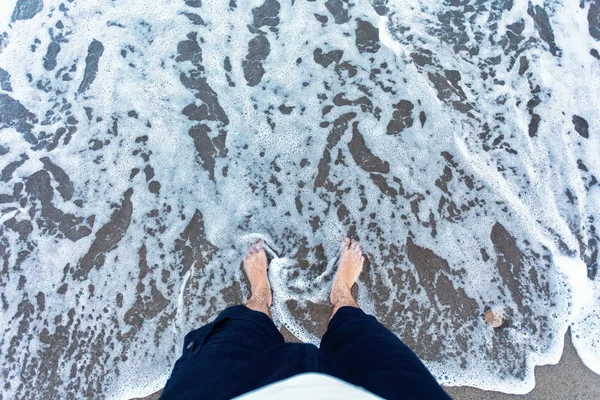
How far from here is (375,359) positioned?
150cm

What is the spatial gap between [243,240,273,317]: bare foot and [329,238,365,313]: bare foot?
45 cm

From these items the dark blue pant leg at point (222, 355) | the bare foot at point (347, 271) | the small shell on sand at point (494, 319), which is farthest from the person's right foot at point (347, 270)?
the small shell on sand at point (494, 319)

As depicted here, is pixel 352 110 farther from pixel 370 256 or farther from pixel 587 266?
pixel 587 266

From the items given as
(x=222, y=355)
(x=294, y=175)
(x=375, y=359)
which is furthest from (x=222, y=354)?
(x=294, y=175)

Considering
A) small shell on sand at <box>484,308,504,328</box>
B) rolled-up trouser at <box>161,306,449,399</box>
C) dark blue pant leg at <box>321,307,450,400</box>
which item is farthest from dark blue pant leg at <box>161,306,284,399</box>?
small shell on sand at <box>484,308,504,328</box>

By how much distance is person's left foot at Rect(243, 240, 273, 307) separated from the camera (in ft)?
7.96

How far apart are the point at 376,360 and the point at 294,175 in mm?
1514

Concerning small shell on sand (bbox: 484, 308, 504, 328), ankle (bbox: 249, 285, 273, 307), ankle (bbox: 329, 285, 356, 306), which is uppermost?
ankle (bbox: 329, 285, 356, 306)

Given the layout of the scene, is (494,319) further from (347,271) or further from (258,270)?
(258,270)

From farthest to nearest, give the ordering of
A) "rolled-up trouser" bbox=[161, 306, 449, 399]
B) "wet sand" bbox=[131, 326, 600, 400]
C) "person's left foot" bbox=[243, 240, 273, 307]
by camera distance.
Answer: "person's left foot" bbox=[243, 240, 273, 307] < "wet sand" bbox=[131, 326, 600, 400] < "rolled-up trouser" bbox=[161, 306, 449, 399]

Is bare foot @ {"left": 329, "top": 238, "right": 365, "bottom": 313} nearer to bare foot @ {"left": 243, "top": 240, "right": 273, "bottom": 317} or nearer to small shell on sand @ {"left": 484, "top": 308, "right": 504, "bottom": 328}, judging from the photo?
bare foot @ {"left": 243, "top": 240, "right": 273, "bottom": 317}

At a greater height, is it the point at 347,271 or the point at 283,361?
the point at 283,361

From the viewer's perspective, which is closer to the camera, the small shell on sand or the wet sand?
the wet sand

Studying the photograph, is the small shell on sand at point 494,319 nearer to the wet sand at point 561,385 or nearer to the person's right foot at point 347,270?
the wet sand at point 561,385
